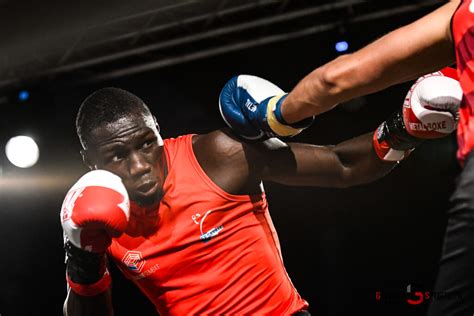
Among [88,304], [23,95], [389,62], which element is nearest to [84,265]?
[88,304]

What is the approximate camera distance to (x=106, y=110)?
2.18 m

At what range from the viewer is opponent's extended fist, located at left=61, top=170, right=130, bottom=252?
5.71 ft

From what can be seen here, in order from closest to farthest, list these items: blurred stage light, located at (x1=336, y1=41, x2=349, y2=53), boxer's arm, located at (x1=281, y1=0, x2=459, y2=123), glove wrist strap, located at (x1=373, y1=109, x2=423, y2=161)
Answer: boxer's arm, located at (x1=281, y1=0, x2=459, y2=123)
glove wrist strap, located at (x1=373, y1=109, x2=423, y2=161)
blurred stage light, located at (x1=336, y1=41, x2=349, y2=53)

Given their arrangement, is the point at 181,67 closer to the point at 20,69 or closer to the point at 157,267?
the point at 20,69

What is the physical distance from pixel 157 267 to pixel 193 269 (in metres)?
0.12

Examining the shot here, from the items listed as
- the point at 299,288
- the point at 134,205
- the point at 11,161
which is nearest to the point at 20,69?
the point at 11,161

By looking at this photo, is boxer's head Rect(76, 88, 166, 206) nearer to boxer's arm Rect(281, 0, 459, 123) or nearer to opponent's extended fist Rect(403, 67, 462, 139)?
boxer's arm Rect(281, 0, 459, 123)

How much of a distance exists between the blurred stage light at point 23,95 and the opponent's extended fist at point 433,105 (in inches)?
152

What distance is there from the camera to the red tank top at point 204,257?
205cm

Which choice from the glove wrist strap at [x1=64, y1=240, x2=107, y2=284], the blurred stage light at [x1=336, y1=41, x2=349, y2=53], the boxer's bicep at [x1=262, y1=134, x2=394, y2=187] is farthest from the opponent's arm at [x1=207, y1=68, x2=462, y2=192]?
the blurred stage light at [x1=336, y1=41, x2=349, y2=53]

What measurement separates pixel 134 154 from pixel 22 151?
3226 millimetres

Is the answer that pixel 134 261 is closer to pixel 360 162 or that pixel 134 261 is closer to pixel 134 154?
pixel 134 154

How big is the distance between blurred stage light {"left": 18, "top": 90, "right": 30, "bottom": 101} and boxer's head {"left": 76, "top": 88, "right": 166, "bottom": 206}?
119 inches

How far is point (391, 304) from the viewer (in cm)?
430
